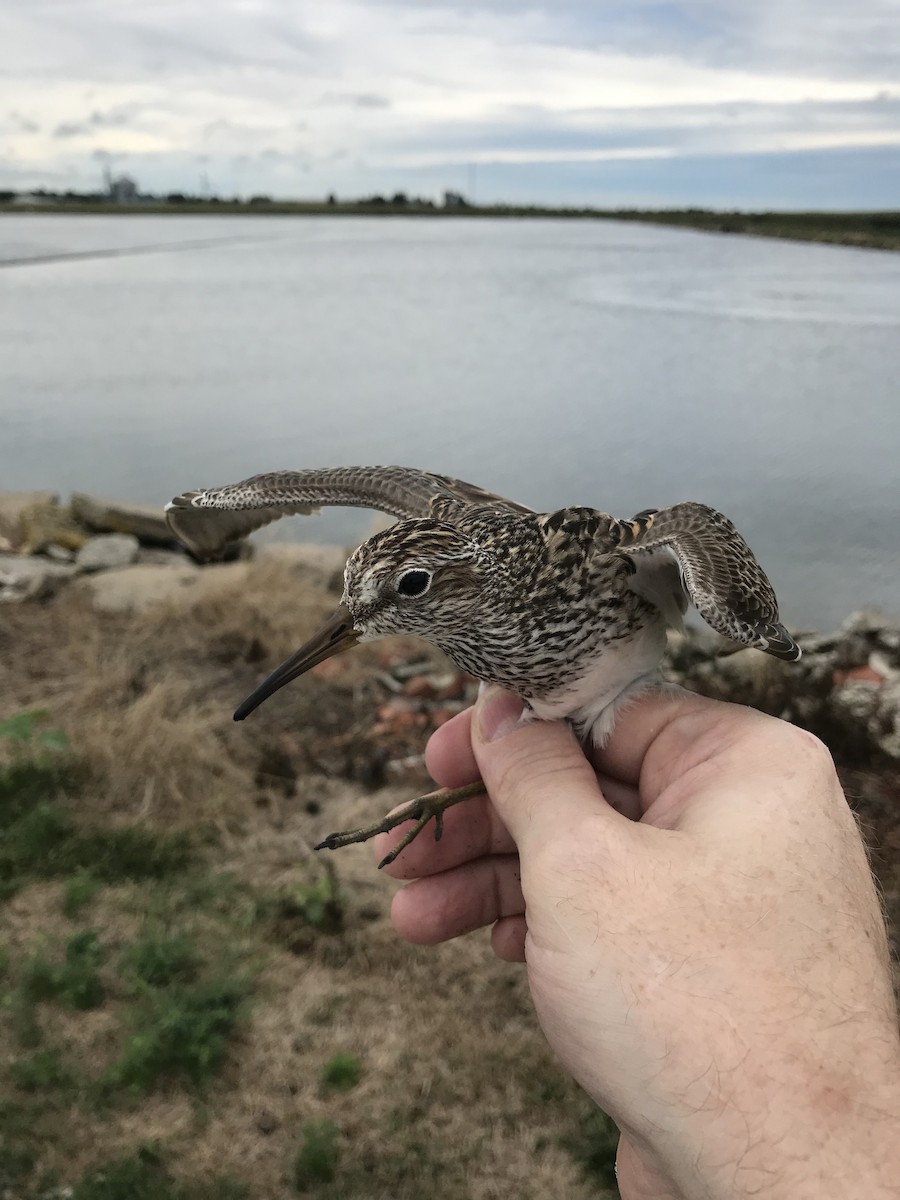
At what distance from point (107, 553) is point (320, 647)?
9.25 metres

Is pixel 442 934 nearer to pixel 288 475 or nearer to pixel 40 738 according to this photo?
pixel 288 475

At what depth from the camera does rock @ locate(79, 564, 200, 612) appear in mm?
9742

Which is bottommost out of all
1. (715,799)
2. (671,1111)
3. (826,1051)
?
(671,1111)

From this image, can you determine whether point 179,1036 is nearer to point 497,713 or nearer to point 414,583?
point 497,713

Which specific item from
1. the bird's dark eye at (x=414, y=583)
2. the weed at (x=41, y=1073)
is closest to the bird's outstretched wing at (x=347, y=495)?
the bird's dark eye at (x=414, y=583)

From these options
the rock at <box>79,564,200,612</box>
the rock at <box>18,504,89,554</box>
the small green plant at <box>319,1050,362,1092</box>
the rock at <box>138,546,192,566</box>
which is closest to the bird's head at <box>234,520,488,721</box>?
the small green plant at <box>319,1050,362,1092</box>

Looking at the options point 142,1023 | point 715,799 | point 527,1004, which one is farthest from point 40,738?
point 715,799

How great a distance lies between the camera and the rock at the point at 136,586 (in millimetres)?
9742

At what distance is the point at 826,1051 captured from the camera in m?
1.97

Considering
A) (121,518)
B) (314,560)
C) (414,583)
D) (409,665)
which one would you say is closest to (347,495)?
(414,583)

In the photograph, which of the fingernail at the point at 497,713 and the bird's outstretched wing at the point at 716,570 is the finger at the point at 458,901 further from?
the bird's outstretched wing at the point at 716,570

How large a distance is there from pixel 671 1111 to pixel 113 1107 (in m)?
Result: 3.47

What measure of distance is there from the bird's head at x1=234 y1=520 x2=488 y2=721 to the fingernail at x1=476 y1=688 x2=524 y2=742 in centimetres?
37

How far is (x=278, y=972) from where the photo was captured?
5.27 m
